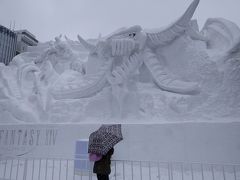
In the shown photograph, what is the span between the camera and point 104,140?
11.1ft

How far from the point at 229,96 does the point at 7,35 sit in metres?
28.0

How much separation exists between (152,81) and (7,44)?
83.2 ft

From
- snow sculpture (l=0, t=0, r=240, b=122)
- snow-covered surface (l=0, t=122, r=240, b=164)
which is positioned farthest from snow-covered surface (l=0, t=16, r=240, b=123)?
snow-covered surface (l=0, t=122, r=240, b=164)

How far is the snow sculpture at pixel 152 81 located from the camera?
6309mm

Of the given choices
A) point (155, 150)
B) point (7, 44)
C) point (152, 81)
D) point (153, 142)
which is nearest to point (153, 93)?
point (152, 81)

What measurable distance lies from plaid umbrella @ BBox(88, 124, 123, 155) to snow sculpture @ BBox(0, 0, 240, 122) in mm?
3096

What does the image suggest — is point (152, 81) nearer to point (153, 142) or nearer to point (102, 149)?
point (153, 142)

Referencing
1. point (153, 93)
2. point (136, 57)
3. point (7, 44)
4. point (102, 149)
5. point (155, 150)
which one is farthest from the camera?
point (7, 44)

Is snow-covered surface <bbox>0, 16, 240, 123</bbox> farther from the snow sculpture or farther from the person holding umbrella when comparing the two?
the person holding umbrella

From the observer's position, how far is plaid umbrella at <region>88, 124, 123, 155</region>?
132 inches

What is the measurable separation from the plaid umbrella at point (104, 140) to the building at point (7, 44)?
27687 mm

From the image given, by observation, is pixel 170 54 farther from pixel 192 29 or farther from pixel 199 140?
pixel 199 140

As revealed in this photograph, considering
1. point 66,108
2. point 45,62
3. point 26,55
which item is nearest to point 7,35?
point 26,55

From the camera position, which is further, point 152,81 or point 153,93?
point 152,81
